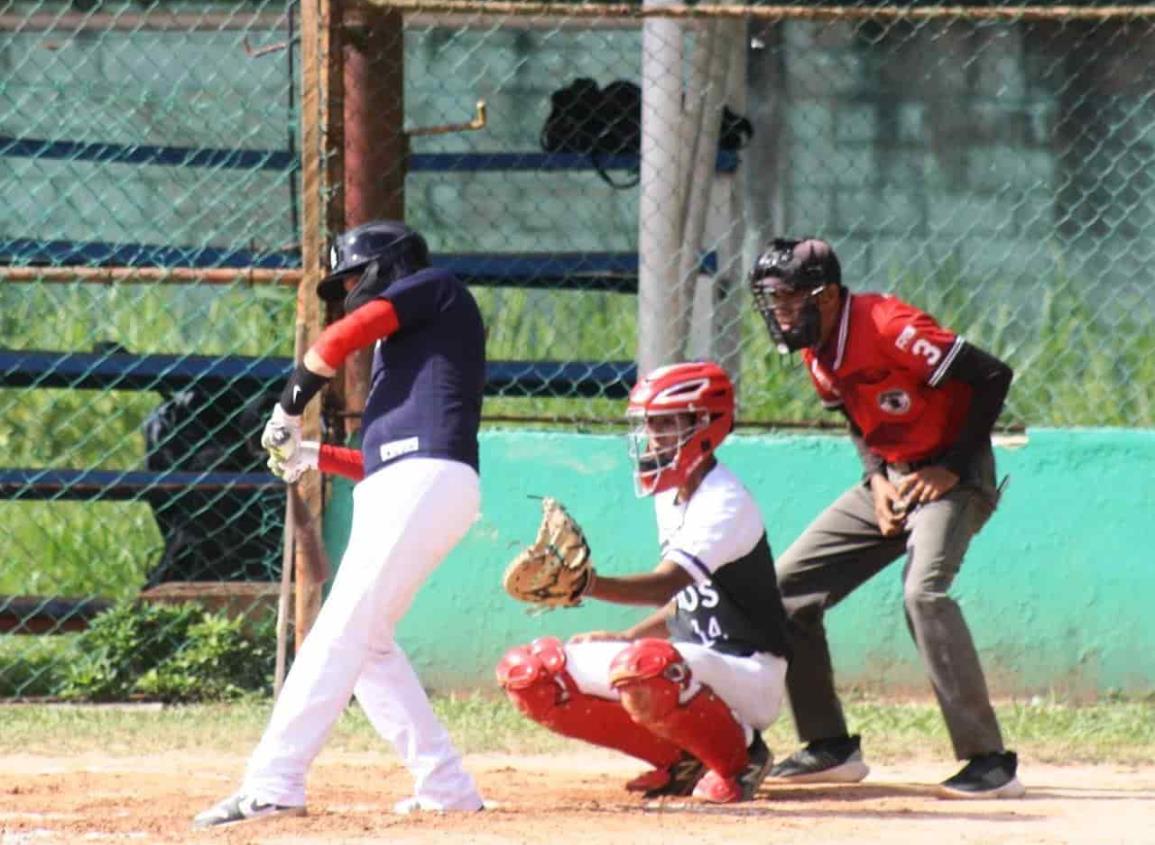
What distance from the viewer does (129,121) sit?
11.7 m

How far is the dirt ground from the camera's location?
5566 mm

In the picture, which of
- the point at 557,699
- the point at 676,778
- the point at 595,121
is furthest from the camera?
the point at 595,121

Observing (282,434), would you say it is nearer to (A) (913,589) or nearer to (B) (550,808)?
(B) (550,808)

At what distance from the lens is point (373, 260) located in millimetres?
5980

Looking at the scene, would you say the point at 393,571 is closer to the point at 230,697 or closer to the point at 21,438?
the point at 230,697

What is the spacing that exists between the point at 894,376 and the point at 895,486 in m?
0.35

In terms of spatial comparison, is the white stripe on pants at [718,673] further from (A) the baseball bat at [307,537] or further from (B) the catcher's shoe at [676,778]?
(A) the baseball bat at [307,537]

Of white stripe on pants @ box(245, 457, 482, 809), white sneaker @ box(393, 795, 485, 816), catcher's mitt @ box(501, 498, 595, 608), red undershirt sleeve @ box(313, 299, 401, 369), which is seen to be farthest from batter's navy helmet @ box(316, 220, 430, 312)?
white sneaker @ box(393, 795, 485, 816)

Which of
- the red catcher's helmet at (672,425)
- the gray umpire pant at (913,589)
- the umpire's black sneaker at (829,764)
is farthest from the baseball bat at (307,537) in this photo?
the umpire's black sneaker at (829,764)

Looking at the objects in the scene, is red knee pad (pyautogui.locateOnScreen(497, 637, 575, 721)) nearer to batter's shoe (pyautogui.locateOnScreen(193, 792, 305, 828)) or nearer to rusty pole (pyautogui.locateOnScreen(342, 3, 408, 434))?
batter's shoe (pyautogui.locateOnScreen(193, 792, 305, 828))

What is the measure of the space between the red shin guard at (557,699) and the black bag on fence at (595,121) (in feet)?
13.1

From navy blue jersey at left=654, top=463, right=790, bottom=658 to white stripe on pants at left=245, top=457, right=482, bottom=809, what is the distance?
0.60 metres

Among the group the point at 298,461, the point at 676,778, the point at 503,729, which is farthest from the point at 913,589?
the point at 503,729

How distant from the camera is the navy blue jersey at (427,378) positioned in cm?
582
